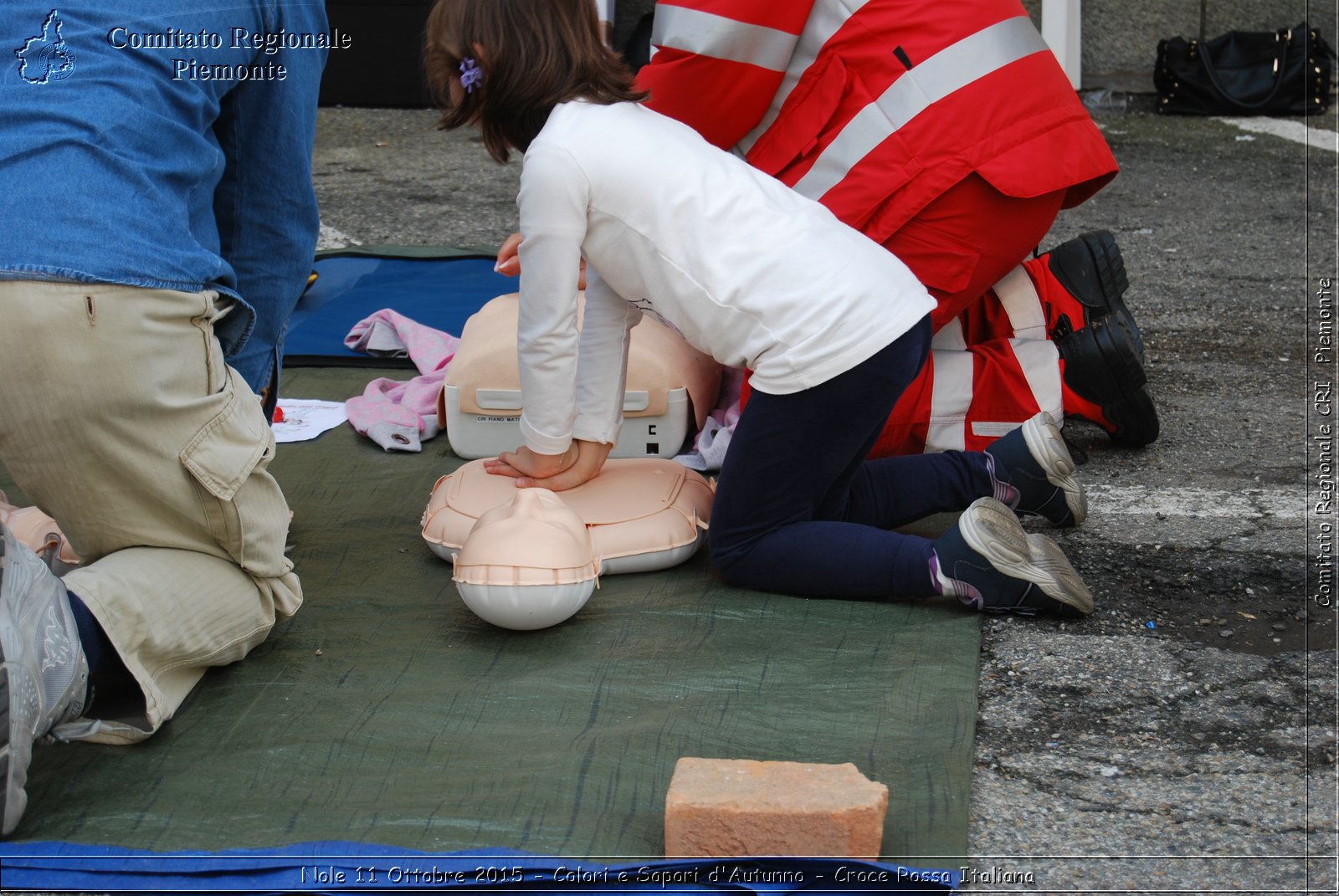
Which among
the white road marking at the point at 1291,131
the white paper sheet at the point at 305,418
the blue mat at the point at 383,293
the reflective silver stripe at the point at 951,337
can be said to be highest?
the reflective silver stripe at the point at 951,337

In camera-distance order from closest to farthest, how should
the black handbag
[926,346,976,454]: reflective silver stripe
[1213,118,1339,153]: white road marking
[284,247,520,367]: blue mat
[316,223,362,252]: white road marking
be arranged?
[926,346,976,454]: reflective silver stripe < [284,247,520,367]: blue mat < [316,223,362,252]: white road marking < [1213,118,1339,153]: white road marking < the black handbag

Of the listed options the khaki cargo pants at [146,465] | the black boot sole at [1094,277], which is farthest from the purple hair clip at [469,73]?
the black boot sole at [1094,277]

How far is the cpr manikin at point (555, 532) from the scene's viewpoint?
1.91m

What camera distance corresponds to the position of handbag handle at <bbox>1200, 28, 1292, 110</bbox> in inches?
237

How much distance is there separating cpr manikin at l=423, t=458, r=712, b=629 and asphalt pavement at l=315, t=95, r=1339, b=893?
540 mm

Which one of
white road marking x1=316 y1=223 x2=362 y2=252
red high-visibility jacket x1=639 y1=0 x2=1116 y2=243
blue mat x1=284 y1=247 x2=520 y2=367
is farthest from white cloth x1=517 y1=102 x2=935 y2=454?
white road marking x1=316 y1=223 x2=362 y2=252

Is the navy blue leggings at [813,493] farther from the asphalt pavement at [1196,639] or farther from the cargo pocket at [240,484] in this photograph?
the cargo pocket at [240,484]

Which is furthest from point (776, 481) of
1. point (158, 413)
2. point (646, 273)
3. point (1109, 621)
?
point (158, 413)

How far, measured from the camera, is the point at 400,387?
296 centimetres

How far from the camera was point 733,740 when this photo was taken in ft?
5.54

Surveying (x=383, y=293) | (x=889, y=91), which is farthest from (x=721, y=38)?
(x=383, y=293)

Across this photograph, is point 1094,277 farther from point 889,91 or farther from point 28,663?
point 28,663

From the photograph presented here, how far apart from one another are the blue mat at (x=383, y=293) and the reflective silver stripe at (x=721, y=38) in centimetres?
116

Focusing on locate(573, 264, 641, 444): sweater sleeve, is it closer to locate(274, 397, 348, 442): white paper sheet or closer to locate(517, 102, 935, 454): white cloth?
locate(517, 102, 935, 454): white cloth
